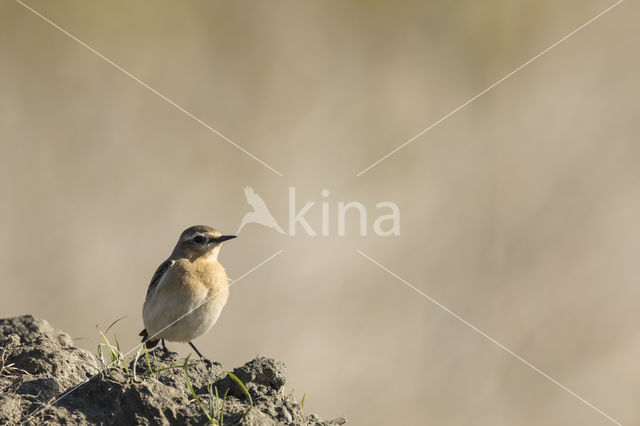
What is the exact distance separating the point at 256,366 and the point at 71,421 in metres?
1.16

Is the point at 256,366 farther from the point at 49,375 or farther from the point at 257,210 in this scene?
the point at 257,210

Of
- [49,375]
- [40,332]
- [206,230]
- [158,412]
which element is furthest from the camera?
[206,230]

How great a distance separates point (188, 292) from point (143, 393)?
230 centimetres

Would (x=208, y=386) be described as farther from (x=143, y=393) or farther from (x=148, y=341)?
(x=148, y=341)

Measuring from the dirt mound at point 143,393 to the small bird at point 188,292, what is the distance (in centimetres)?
110

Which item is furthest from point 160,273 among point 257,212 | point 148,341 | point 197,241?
point 257,212

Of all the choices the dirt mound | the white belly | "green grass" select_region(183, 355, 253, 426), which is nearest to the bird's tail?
the white belly

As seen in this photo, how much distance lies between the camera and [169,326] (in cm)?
652

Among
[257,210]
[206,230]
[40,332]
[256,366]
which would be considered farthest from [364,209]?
[256,366]

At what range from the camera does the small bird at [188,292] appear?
651cm

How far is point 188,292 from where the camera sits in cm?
651

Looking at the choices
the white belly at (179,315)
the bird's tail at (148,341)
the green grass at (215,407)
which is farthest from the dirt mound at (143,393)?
the bird's tail at (148,341)

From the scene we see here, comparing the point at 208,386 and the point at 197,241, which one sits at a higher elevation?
the point at 197,241

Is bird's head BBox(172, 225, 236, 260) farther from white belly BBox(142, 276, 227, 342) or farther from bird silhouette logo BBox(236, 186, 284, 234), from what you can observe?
bird silhouette logo BBox(236, 186, 284, 234)
